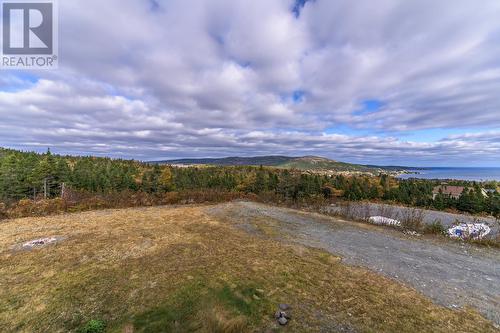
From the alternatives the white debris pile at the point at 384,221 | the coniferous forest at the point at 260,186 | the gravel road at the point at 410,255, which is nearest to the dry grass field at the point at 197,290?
the gravel road at the point at 410,255

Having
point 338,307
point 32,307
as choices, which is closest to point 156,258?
point 32,307

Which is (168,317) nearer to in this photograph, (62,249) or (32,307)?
(32,307)

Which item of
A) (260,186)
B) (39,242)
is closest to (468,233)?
(39,242)

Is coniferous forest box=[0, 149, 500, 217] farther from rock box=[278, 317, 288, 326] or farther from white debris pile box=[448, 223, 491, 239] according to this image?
rock box=[278, 317, 288, 326]

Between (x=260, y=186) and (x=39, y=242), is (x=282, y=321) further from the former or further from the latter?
(x=260, y=186)

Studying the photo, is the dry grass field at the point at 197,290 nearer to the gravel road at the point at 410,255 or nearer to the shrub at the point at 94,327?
the shrub at the point at 94,327

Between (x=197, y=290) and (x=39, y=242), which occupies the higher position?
(x=197, y=290)

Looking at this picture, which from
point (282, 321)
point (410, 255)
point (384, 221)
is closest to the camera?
point (282, 321)

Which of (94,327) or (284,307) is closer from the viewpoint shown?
(94,327)

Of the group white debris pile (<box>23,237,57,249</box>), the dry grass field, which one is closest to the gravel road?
the dry grass field
